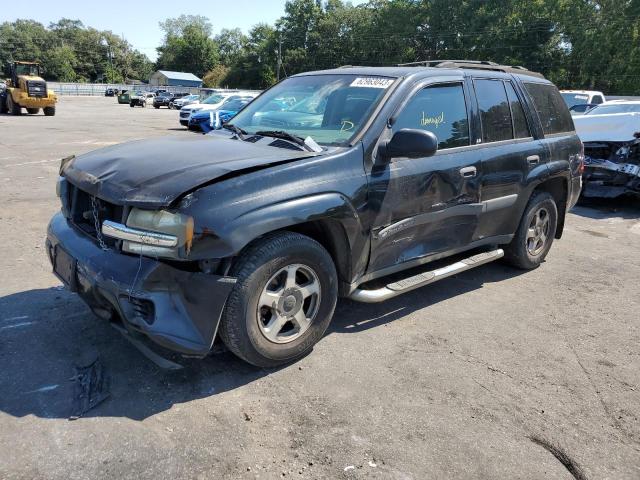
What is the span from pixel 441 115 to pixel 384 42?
232 feet

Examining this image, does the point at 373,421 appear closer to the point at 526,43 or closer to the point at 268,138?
the point at 268,138

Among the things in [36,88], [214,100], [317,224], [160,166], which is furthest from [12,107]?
[317,224]

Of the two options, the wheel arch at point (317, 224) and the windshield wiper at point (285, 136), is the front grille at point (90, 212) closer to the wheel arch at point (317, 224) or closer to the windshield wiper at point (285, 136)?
the wheel arch at point (317, 224)

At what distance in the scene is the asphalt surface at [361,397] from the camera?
254cm

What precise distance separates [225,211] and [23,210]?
5.28 metres

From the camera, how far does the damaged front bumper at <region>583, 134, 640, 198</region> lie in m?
8.73

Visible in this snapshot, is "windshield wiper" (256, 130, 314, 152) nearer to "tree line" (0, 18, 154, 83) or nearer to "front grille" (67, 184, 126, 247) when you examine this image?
"front grille" (67, 184, 126, 247)

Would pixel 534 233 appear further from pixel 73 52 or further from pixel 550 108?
pixel 73 52

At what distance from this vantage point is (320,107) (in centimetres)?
404

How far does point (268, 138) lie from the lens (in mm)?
3818

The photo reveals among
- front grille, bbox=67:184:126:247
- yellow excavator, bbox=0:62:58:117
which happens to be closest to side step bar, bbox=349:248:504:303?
front grille, bbox=67:184:126:247

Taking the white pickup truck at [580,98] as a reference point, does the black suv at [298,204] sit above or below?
below

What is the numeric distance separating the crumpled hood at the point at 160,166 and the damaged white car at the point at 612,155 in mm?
7442

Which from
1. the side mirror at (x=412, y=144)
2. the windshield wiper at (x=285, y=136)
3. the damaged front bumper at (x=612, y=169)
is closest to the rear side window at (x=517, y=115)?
the side mirror at (x=412, y=144)
